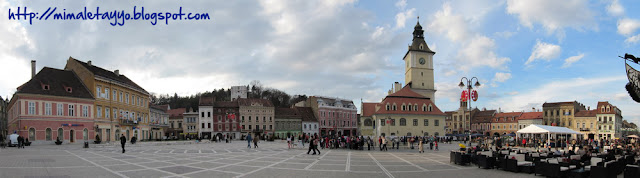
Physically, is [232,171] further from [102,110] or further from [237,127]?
[237,127]

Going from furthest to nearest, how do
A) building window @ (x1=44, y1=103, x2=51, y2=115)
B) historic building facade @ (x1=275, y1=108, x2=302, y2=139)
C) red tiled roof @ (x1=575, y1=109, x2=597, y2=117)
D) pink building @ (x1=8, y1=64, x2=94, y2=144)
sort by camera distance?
historic building facade @ (x1=275, y1=108, x2=302, y2=139) → red tiled roof @ (x1=575, y1=109, x2=597, y2=117) → building window @ (x1=44, y1=103, x2=51, y2=115) → pink building @ (x1=8, y1=64, x2=94, y2=144)

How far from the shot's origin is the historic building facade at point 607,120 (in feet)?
249

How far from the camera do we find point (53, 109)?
36969mm

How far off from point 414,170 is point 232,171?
23.4 ft

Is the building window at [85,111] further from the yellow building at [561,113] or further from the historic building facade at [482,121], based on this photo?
the historic building facade at [482,121]

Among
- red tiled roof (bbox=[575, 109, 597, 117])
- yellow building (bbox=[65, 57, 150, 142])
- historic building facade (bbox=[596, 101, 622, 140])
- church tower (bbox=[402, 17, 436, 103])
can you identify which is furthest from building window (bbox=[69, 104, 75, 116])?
red tiled roof (bbox=[575, 109, 597, 117])

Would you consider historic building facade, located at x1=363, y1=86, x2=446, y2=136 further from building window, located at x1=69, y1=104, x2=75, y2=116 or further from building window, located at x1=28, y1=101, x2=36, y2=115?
building window, located at x1=28, y1=101, x2=36, y2=115

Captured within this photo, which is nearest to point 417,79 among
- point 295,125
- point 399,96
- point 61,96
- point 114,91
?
point 399,96

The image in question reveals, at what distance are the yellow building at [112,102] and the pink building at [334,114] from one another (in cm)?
Answer: 4177

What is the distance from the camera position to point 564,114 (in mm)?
82625

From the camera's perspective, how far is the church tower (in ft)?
255

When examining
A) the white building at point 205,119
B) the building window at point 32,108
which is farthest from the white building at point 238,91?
the building window at point 32,108

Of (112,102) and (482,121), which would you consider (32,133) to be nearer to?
(112,102)

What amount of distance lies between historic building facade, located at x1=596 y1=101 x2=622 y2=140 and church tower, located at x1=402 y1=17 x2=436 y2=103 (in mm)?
34201
